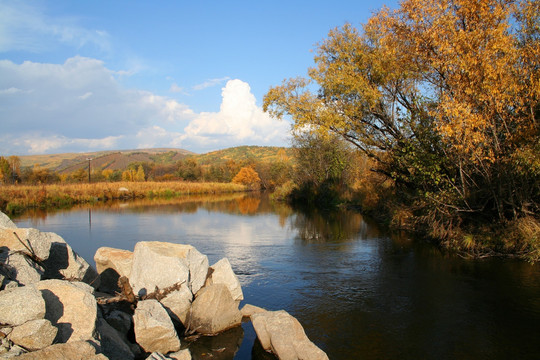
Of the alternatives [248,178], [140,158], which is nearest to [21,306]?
[248,178]

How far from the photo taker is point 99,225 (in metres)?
22.1

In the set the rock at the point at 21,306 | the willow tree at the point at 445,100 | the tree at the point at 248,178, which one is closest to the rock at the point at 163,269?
the rock at the point at 21,306

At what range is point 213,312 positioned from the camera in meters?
7.61

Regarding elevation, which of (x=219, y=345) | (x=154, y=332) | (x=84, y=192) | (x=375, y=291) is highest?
(x=84, y=192)

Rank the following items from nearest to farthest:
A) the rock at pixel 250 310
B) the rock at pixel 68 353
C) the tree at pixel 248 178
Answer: the rock at pixel 68 353 → the rock at pixel 250 310 → the tree at pixel 248 178

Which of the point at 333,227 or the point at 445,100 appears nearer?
the point at 445,100

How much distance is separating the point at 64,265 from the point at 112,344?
2727 mm

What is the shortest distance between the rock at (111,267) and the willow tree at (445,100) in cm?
Answer: 955

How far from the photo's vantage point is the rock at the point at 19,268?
6350 millimetres

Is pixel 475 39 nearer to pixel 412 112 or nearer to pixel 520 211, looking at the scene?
pixel 412 112

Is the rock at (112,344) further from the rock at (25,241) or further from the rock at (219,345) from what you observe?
the rock at (25,241)

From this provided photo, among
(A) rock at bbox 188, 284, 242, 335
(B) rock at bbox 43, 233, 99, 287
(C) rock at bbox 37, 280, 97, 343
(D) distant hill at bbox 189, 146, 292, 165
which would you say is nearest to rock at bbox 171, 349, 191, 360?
(C) rock at bbox 37, 280, 97, 343

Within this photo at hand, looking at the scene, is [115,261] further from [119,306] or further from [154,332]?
[154,332]

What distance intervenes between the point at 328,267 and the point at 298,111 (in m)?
8.07
